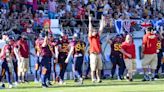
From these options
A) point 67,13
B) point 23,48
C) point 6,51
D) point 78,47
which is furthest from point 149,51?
point 67,13

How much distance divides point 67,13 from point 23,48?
6390 mm

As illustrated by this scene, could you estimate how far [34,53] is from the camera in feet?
90.9

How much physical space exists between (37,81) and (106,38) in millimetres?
4682

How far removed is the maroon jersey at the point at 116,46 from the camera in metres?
27.1

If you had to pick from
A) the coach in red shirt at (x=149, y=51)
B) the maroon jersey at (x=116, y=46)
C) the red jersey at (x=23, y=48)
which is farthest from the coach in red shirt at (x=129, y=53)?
the red jersey at (x=23, y=48)

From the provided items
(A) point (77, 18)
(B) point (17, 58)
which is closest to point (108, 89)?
(B) point (17, 58)

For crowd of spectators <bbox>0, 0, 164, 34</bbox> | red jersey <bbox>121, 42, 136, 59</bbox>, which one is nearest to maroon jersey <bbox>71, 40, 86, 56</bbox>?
red jersey <bbox>121, 42, 136, 59</bbox>

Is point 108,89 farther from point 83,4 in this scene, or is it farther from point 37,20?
point 83,4

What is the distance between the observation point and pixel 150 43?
25.7 meters

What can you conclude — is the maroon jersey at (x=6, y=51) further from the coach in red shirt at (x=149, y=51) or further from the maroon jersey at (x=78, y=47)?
the coach in red shirt at (x=149, y=51)

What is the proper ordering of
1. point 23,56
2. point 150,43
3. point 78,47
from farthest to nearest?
point 23,56, point 150,43, point 78,47

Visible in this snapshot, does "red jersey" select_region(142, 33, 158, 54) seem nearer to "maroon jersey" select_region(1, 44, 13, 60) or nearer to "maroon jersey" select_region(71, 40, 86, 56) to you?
"maroon jersey" select_region(71, 40, 86, 56)

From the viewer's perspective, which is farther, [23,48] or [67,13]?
[67,13]

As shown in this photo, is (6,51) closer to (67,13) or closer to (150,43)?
(150,43)
